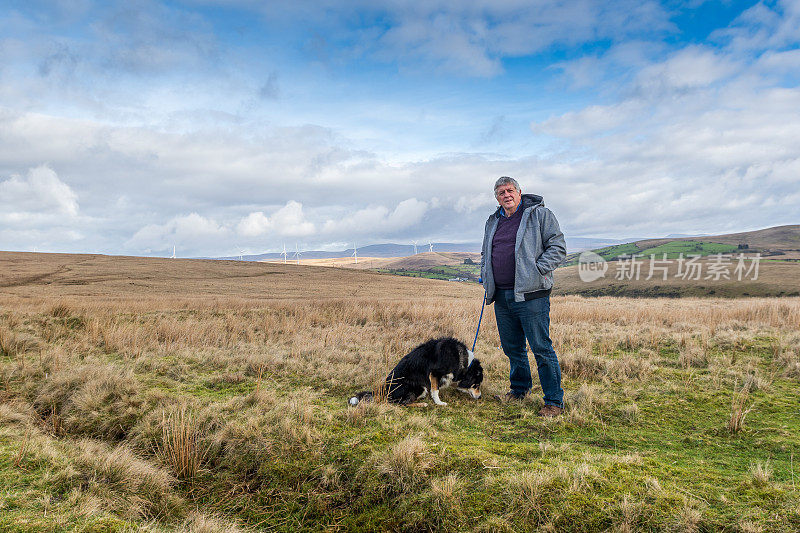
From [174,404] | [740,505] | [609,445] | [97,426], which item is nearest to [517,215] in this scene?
[609,445]

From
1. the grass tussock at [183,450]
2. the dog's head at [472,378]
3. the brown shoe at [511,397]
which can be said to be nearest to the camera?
the grass tussock at [183,450]

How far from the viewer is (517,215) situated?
5.95m

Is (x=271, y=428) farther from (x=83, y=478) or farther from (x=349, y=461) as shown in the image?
(x=83, y=478)

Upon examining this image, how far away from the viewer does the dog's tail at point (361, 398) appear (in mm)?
5682

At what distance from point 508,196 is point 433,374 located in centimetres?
300

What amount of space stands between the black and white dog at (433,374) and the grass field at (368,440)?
33 cm

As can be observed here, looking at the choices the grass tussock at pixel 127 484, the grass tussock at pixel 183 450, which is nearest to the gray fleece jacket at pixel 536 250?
the grass tussock at pixel 183 450

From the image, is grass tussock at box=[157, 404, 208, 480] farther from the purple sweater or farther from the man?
the purple sweater

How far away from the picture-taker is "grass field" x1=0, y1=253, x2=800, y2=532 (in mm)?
3139

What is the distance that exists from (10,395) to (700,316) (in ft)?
58.8

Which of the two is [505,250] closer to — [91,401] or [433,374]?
[433,374]

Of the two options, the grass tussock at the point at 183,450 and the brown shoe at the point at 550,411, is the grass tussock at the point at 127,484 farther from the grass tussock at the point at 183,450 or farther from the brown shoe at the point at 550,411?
the brown shoe at the point at 550,411

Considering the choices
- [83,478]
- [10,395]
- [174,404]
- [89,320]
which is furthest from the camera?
[89,320]

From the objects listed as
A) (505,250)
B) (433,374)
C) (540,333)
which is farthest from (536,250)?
(433,374)
